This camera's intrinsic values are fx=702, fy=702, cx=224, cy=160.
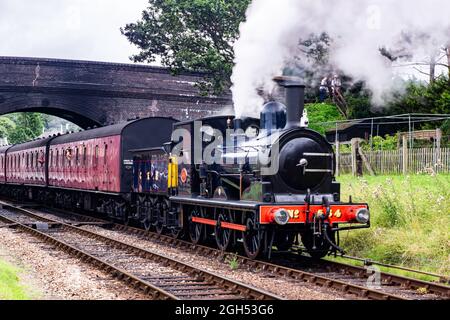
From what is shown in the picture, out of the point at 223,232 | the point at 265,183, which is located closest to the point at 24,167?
the point at 223,232

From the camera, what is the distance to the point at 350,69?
1484 cm

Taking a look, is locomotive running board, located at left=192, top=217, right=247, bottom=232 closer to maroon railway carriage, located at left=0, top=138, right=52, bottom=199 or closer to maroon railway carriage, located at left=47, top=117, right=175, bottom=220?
maroon railway carriage, located at left=47, top=117, right=175, bottom=220

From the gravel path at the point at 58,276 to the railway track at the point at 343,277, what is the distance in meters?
2.57

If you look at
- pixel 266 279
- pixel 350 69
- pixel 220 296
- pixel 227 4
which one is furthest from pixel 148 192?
pixel 227 4

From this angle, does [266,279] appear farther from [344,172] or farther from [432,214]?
[344,172]

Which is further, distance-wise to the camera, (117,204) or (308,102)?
(308,102)

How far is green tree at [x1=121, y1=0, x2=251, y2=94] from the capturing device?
96.1 feet

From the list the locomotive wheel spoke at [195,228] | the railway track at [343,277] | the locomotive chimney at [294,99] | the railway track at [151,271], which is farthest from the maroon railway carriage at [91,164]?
the locomotive chimney at [294,99]

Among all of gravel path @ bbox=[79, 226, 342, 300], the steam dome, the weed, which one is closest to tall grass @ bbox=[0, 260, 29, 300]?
gravel path @ bbox=[79, 226, 342, 300]

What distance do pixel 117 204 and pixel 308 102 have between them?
1783 centimetres

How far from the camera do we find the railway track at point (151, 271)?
9.31 meters

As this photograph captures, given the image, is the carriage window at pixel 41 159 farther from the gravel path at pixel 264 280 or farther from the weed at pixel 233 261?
the weed at pixel 233 261

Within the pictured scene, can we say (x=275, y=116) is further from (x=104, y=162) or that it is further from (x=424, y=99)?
(x=424, y=99)

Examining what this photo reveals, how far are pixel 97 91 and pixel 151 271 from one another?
31.6 metres
